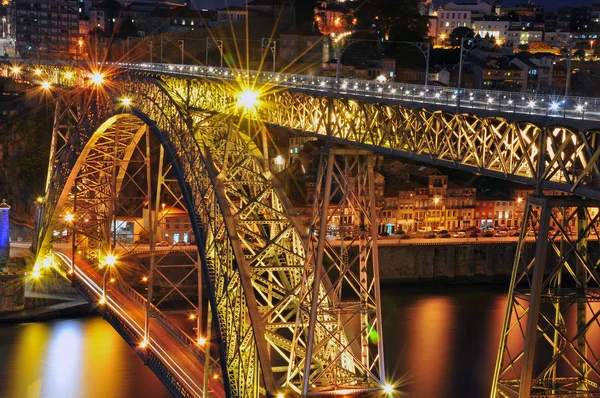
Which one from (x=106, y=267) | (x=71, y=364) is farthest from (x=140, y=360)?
(x=106, y=267)

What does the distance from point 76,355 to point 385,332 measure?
827 cm

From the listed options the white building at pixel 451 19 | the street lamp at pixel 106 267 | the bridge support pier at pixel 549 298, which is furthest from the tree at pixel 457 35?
the bridge support pier at pixel 549 298

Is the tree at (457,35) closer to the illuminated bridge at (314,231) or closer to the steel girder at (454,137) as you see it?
the illuminated bridge at (314,231)

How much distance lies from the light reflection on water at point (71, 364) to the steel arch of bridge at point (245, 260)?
22.0 ft

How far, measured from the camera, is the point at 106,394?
2489 centimetres

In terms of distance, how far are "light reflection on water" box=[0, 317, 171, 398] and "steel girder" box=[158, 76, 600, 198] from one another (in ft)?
30.1

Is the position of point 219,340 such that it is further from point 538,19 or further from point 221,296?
point 538,19

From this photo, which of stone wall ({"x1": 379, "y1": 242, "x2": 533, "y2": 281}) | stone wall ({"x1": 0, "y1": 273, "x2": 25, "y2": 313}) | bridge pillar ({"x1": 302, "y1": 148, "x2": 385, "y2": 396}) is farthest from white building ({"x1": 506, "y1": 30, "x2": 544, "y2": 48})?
bridge pillar ({"x1": 302, "y1": 148, "x2": 385, "y2": 396})

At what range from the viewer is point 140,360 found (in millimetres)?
27750

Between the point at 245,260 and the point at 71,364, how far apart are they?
13945mm

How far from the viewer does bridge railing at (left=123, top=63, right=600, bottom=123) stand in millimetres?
10758

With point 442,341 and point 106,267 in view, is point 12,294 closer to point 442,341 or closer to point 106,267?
point 106,267

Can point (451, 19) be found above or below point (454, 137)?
above

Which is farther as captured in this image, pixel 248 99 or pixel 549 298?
pixel 248 99
